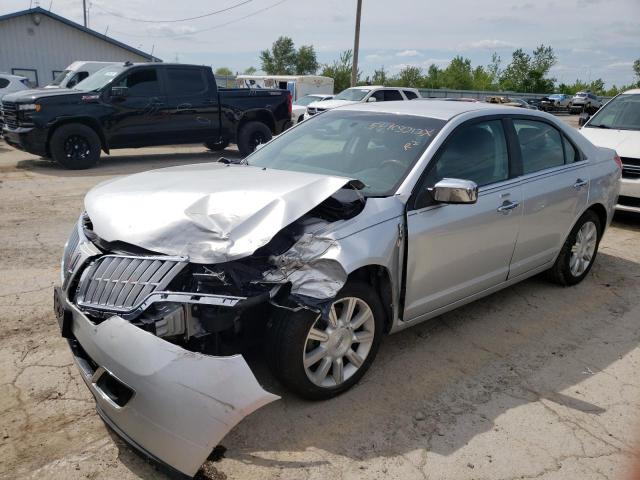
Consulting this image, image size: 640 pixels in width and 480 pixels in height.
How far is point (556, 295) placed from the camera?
5.08m

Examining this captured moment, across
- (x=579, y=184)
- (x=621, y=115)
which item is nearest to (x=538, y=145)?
(x=579, y=184)

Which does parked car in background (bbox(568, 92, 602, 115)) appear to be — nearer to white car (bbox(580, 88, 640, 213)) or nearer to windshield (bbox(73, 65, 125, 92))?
white car (bbox(580, 88, 640, 213))

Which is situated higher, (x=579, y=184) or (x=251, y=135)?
(x=579, y=184)

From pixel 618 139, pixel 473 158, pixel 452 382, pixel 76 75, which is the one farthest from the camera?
pixel 76 75

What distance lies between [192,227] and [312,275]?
2.20 ft

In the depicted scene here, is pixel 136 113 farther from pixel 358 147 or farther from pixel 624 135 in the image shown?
pixel 624 135

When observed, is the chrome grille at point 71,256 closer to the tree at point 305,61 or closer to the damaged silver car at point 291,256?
the damaged silver car at point 291,256

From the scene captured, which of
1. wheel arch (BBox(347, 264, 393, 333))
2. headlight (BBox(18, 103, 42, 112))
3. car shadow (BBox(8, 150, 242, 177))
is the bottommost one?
car shadow (BBox(8, 150, 242, 177))

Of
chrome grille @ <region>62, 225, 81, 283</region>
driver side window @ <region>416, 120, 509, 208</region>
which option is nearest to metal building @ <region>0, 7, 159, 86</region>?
chrome grille @ <region>62, 225, 81, 283</region>

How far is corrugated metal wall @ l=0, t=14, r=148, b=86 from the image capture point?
87.5 feet

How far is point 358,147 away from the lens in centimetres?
403

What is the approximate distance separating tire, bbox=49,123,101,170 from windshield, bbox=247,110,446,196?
7.62m

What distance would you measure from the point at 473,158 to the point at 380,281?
4.31 ft

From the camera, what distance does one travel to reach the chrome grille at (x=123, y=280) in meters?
2.56
